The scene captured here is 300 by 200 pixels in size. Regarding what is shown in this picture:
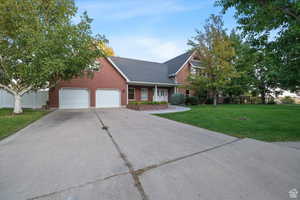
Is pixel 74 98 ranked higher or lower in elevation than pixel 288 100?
higher

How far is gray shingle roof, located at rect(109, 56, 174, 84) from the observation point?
55.6 feet

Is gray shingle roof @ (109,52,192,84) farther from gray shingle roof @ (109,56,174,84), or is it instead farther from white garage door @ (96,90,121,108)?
white garage door @ (96,90,121,108)

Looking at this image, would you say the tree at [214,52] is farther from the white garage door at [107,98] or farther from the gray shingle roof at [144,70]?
the white garage door at [107,98]

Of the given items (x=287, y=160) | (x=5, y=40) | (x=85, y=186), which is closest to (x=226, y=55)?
(x=287, y=160)

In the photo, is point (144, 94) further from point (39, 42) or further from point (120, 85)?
point (39, 42)

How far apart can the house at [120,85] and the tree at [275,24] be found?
12.4m

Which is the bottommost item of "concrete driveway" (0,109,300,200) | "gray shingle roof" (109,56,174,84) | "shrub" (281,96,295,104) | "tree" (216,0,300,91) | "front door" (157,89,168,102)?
"concrete driveway" (0,109,300,200)

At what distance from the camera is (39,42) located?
697 centimetres

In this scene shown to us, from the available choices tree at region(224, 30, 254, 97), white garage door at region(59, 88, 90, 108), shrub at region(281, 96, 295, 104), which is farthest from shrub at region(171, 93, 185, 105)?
shrub at region(281, 96, 295, 104)

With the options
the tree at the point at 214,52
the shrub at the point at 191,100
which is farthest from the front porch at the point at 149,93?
the tree at the point at 214,52

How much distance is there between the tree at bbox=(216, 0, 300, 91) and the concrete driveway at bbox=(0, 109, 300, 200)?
2.75 meters

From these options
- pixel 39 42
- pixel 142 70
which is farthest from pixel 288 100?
pixel 39 42

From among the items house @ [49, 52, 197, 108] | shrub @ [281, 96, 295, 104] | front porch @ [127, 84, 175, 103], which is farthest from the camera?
shrub @ [281, 96, 295, 104]

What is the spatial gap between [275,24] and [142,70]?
621 inches
